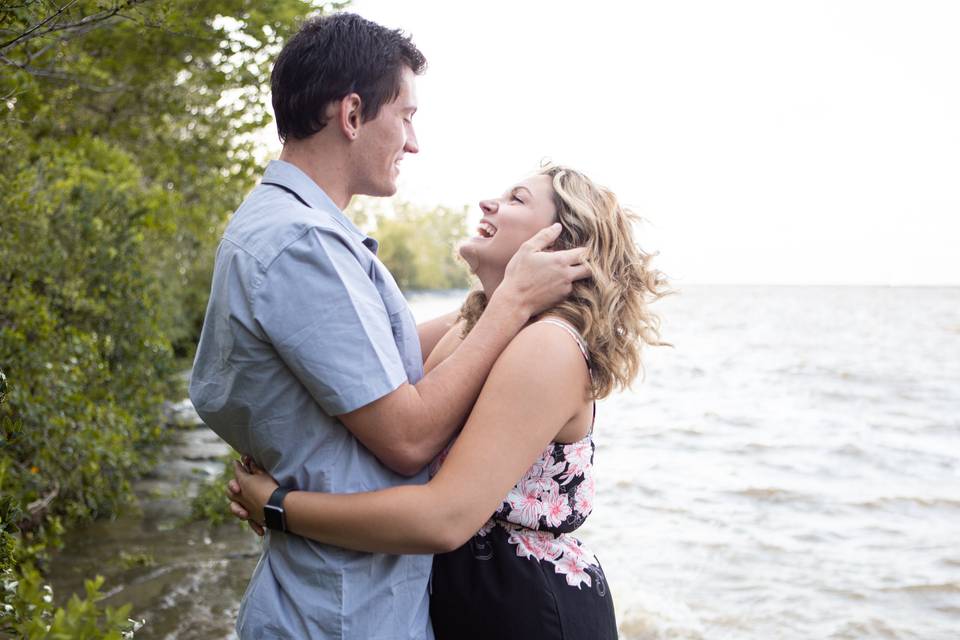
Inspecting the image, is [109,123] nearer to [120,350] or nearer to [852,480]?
[120,350]

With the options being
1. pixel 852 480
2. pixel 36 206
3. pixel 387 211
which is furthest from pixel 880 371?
pixel 387 211

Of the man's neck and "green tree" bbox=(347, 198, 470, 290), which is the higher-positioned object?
the man's neck

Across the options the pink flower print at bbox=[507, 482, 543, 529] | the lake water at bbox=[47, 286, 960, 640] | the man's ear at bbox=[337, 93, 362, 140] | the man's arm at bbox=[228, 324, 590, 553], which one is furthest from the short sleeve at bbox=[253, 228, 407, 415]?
the lake water at bbox=[47, 286, 960, 640]

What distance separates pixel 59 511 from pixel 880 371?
79.9 ft

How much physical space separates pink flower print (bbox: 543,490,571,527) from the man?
40 centimetres

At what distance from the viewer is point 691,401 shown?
65.5 ft

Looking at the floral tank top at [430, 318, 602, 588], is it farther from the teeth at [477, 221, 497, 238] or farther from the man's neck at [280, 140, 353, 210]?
the man's neck at [280, 140, 353, 210]

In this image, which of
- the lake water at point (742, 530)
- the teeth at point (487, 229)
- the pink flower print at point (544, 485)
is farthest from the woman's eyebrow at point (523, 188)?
the lake water at point (742, 530)

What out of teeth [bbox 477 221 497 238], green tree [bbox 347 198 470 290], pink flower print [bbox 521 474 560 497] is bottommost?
green tree [bbox 347 198 470 290]

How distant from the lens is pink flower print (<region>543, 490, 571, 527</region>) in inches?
102

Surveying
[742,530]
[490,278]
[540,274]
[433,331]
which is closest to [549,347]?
[540,274]

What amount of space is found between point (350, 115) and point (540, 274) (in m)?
0.68

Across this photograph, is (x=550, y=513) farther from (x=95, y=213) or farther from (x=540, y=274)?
(x=95, y=213)

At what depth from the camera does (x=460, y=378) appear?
90.0 inches
